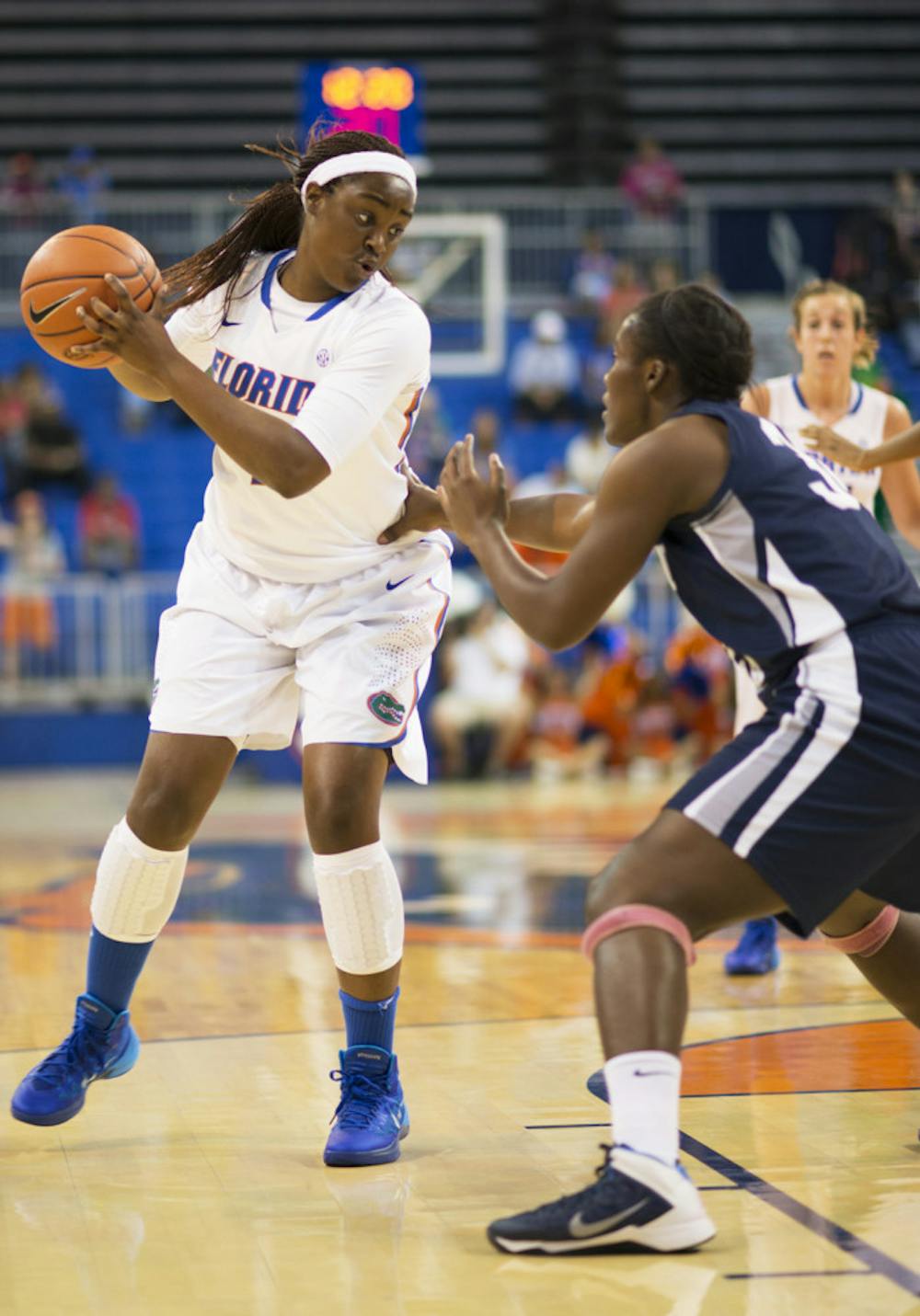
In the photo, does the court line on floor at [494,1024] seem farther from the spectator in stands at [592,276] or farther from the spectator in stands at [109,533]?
the spectator in stands at [592,276]

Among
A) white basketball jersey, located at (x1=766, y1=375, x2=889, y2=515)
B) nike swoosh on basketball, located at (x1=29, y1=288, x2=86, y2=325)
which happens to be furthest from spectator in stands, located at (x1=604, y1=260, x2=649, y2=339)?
nike swoosh on basketball, located at (x1=29, y1=288, x2=86, y2=325)

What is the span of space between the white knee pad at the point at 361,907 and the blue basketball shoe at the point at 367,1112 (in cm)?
18

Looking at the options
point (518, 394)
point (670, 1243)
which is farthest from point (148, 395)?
point (518, 394)

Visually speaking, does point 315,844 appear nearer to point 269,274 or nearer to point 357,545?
point 357,545

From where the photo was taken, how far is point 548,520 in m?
3.94

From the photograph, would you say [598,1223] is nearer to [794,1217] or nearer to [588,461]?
[794,1217]

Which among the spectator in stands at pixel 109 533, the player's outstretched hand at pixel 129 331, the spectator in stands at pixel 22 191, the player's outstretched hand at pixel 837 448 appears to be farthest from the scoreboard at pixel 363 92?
the player's outstretched hand at pixel 129 331

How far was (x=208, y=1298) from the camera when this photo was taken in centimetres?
294

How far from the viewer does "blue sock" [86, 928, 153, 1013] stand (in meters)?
4.02

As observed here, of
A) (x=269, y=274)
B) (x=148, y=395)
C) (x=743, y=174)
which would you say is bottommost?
(x=148, y=395)

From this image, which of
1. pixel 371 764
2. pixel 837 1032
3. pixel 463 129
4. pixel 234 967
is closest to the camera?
pixel 371 764

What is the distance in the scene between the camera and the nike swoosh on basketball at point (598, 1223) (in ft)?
10.1

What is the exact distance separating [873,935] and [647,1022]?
819mm

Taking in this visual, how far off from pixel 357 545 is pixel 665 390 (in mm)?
888
